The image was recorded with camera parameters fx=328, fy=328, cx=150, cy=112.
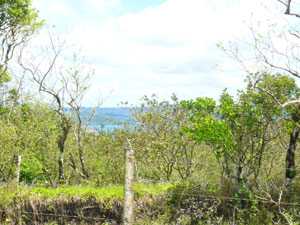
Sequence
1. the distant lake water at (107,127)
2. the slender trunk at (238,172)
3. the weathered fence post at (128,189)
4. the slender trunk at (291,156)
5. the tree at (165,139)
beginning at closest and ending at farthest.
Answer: the weathered fence post at (128,189) < the slender trunk at (291,156) < the slender trunk at (238,172) < the tree at (165,139) < the distant lake water at (107,127)

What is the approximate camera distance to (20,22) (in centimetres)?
1563

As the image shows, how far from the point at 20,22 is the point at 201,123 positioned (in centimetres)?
1216

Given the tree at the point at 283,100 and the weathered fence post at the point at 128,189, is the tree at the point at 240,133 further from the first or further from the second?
the weathered fence post at the point at 128,189

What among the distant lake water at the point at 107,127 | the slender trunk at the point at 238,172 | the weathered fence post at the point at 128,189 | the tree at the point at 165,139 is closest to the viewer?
the weathered fence post at the point at 128,189

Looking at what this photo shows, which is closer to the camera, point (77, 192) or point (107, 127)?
point (77, 192)

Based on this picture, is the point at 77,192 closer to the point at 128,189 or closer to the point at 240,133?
the point at 128,189

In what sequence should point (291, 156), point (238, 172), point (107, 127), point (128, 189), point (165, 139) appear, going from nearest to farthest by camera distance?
1. point (128, 189)
2. point (291, 156)
3. point (238, 172)
4. point (165, 139)
5. point (107, 127)

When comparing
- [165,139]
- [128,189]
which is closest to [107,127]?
[165,139]

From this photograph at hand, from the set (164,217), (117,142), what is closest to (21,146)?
(117,142)

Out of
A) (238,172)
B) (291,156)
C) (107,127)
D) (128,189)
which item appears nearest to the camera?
(128,189)

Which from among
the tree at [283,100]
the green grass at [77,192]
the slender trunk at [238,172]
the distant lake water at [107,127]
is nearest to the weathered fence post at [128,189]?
the green grass at [77,192]

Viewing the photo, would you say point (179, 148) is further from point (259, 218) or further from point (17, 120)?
point (17, 120)

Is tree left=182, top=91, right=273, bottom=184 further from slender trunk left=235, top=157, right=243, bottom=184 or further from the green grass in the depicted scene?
the green grass

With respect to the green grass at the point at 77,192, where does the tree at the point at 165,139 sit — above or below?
above
